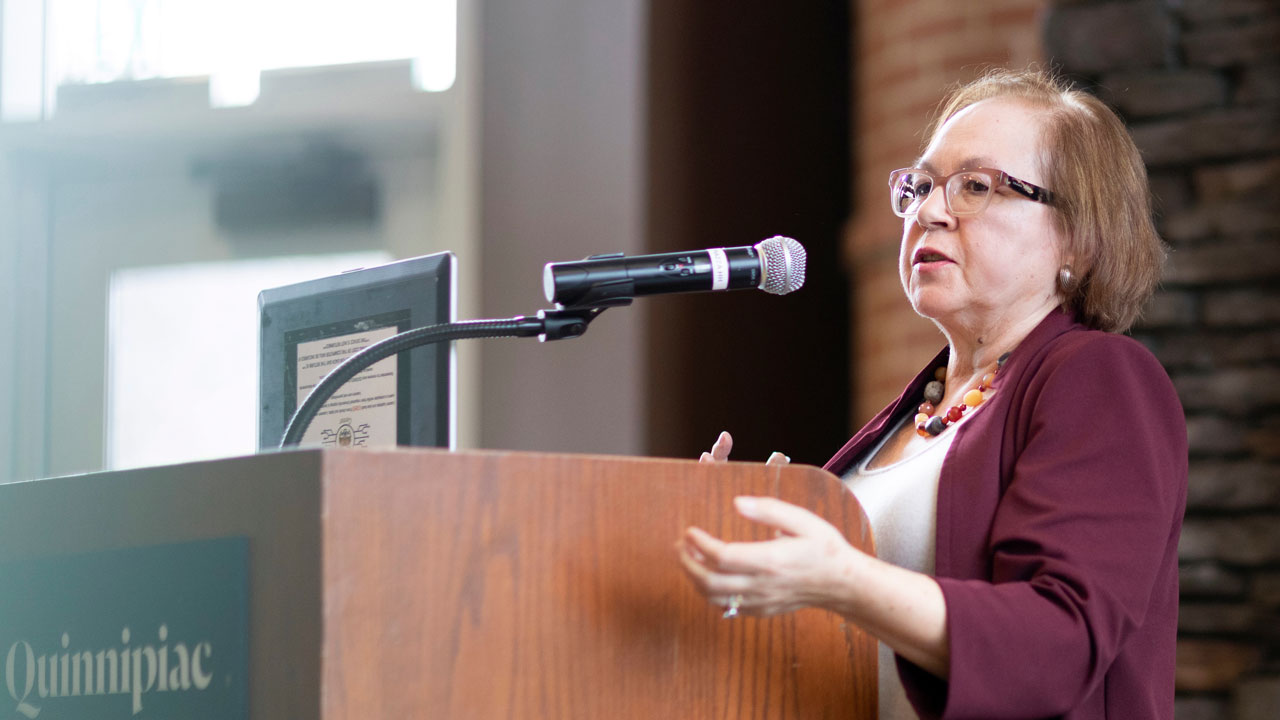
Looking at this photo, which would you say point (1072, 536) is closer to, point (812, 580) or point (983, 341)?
point (812, 580)

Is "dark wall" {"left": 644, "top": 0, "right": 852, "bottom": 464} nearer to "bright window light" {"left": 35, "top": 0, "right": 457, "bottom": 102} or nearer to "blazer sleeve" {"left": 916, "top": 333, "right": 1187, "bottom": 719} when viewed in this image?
"bright window light" {"left": 35, "top": 0, "right": 457, "bottom": 102}

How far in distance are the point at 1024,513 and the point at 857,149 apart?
2346mm

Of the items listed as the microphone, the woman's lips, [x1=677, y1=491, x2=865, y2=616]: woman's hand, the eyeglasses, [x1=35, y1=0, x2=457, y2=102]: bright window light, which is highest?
[x1=35, y1=0, x2=457, y2=102]: bright window light

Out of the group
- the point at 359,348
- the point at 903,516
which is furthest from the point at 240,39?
the point at 903,516

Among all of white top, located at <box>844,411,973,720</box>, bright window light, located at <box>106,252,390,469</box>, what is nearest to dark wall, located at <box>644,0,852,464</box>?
bright window light, located at <box>106,252,390,469</box>

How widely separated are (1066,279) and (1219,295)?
1060mm

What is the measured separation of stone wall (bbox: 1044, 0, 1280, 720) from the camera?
7.20 feet

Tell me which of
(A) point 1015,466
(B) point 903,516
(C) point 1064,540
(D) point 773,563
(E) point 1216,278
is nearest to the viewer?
(D) point 773,563

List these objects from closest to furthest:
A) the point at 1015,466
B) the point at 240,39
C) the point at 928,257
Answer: the point at 1015,466 → the point at 928,257 → the point at 240,39

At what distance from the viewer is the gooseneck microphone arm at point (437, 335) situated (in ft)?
3.69

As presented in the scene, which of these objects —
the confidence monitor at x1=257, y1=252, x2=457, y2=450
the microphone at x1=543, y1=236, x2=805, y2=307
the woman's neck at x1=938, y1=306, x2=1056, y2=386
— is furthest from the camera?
the woman's neck at x1=938, y1=306, x2=1056, y2=386

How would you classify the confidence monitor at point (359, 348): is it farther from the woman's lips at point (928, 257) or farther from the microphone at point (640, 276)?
the woman's lips at point (928, 257)

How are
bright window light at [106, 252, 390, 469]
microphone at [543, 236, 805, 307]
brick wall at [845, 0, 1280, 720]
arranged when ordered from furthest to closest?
bright window light at [106, 252, 390, 469]
brick wall at [845, 0, 1280, 720]
microphone at [543, 236, 805, 307]

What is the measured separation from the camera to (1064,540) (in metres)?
1.04
